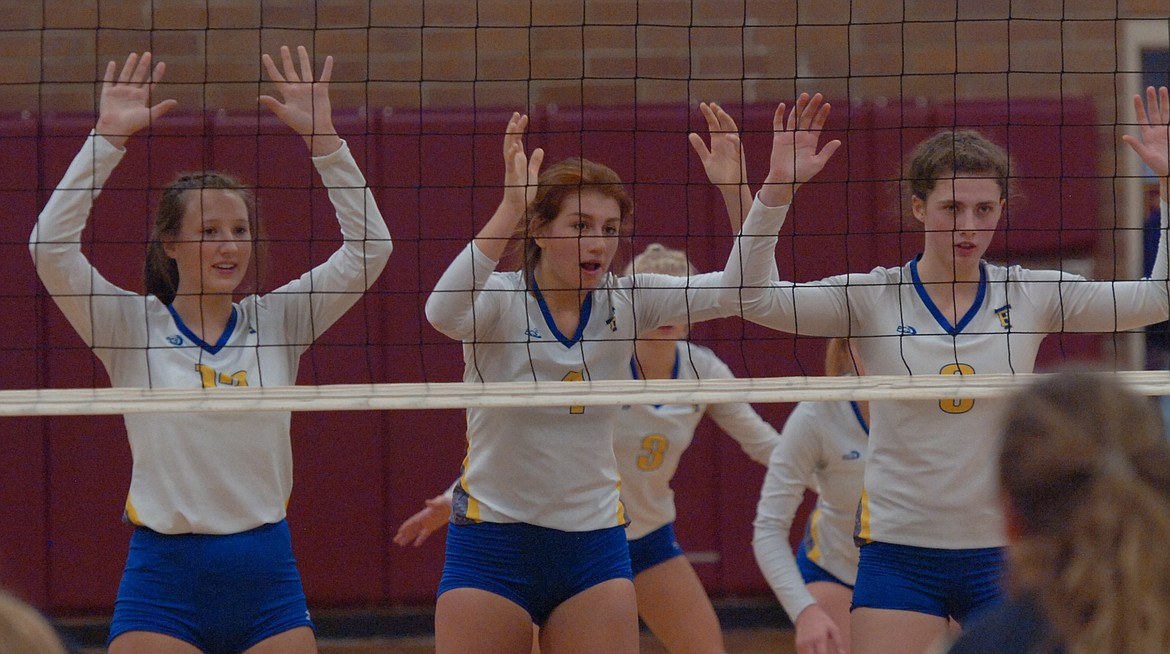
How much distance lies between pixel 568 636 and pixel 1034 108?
3.48 meters

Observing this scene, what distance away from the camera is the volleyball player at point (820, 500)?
3512 mm

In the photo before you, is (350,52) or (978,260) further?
(350,52)

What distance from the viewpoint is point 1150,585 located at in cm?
137

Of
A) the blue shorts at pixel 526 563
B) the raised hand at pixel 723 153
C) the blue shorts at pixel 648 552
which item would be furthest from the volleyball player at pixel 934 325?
the blue shorts at pixel 648 552

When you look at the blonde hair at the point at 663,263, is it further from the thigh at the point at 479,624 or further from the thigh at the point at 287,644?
the thigh at the point at 287,644

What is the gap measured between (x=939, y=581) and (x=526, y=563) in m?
0.88

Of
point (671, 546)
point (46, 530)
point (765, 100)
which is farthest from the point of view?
point (765, 100)

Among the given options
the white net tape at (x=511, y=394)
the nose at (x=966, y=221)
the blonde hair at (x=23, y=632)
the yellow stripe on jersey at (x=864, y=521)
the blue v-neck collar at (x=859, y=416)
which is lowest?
the yellow stripe on jersey at (x=864, y=521)

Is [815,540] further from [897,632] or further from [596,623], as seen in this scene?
[596,623]

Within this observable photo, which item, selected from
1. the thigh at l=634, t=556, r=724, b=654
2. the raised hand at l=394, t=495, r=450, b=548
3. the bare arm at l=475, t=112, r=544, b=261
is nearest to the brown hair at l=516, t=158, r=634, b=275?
the bare arm at l=475, t=112, r=544, b=261

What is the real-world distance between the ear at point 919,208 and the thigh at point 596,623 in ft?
3.57

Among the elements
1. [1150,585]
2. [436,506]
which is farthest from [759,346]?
[1150,585]

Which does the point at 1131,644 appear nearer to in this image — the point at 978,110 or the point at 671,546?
the point at 671,546

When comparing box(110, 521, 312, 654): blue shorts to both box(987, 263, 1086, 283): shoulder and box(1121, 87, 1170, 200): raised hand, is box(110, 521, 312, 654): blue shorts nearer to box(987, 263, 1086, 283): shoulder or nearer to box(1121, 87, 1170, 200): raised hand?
box(987, 263, 1086, 283): shoulder
